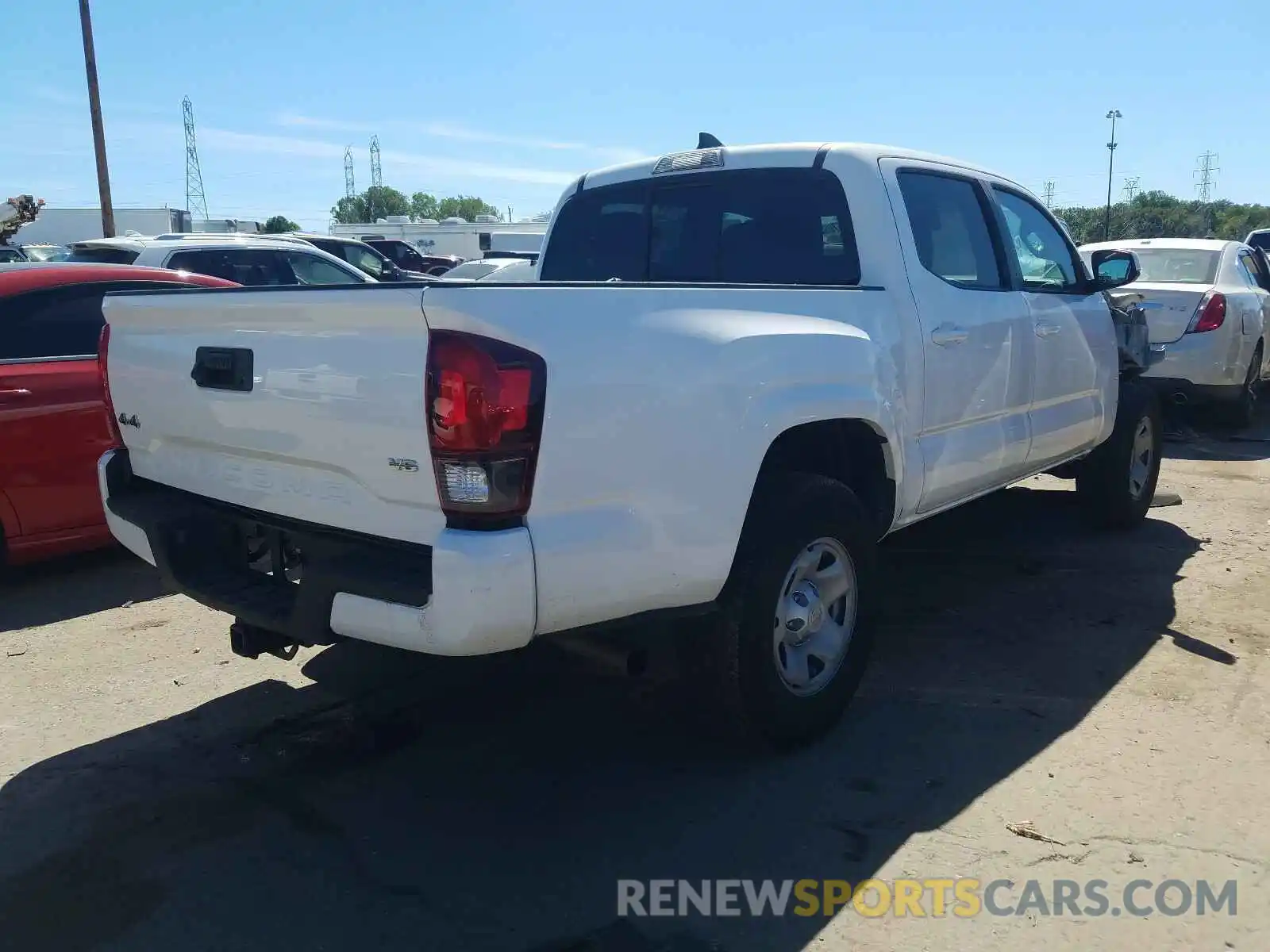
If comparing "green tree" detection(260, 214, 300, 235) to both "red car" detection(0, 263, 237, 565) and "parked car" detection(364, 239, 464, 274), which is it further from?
"red car" detection(0, 263, 237, 565)

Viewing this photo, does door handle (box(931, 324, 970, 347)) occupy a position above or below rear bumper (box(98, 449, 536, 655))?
above

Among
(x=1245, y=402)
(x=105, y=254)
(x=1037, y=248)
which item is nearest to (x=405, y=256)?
(x=105, y=254)

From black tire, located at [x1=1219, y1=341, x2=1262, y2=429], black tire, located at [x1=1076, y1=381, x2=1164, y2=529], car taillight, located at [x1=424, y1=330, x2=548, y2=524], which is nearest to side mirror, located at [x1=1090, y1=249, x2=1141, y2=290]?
black tire, located at [x1=1076, y1=381, x2=1164, y2=529]

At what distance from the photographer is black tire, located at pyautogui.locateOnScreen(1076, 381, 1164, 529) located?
608cm

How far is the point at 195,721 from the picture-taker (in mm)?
3883

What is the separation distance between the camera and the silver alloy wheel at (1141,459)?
20.5 ft

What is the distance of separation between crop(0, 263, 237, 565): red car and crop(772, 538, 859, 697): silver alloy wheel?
3.52m

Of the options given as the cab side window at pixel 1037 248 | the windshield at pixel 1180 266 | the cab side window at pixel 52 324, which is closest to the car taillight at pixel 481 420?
the cab side window at pixel 1037 248

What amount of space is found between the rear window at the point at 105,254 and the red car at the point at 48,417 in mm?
4664

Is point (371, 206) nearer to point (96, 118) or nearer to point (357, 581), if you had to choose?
point (96, 118)

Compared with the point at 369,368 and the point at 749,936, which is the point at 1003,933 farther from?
the point at 369,368

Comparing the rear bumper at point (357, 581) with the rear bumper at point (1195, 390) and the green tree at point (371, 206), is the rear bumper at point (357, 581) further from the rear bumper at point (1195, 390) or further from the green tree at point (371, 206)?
the green tree at point (371, 206)

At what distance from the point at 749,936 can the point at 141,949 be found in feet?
4.76

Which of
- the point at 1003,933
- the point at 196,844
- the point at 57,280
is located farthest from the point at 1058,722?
the point at 57,280
